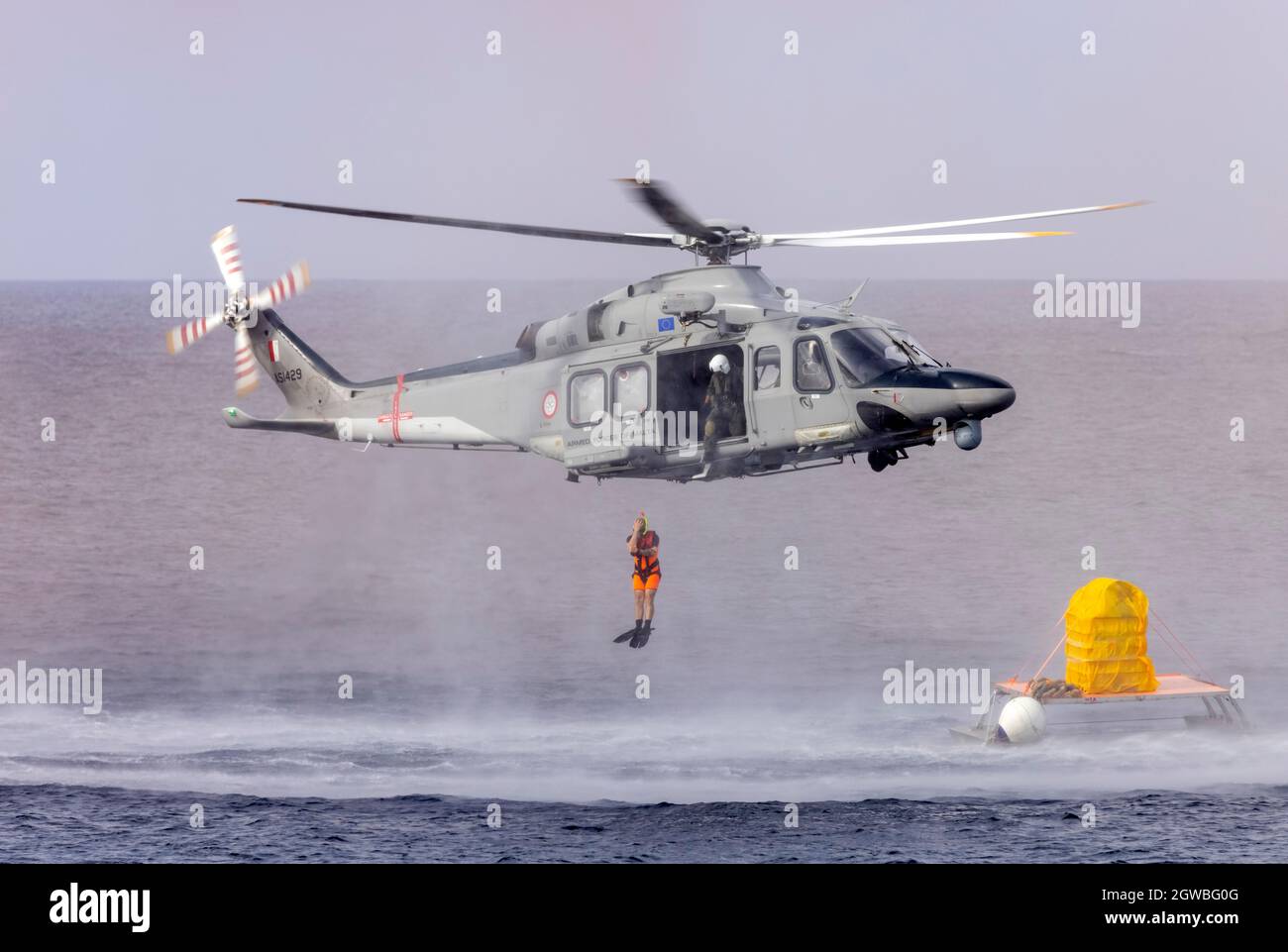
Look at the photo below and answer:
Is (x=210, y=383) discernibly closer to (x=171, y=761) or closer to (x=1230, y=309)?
Answer: (x=171, y=761)

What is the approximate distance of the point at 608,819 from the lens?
3131 centimetres

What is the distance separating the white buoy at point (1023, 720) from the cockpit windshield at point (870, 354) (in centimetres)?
1211

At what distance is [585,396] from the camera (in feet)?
77.3

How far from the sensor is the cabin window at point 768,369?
22250 millimetres

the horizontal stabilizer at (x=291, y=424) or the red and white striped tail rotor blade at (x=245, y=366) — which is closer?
the red and white striped tail rotor blade at (x=245, y=366)

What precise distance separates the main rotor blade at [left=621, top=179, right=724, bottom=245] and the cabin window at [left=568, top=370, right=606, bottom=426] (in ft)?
6.84

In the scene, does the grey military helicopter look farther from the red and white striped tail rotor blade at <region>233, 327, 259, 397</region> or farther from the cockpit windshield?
the red and white striped tail rotor blade at <region>233, 327, 259, 397</region>

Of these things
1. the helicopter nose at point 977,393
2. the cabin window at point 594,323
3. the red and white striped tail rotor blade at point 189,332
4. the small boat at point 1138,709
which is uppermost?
the red and white striped tail rotor blade at point 189,332

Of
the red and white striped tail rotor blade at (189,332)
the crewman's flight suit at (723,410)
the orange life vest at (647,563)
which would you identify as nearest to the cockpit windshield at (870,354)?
the crewman's flight suit at (723,410)

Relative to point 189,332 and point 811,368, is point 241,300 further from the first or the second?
point 811,368

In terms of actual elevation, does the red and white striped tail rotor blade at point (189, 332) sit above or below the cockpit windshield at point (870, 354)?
above

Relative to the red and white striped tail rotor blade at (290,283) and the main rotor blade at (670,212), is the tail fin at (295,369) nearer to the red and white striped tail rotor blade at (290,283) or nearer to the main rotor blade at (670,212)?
the red and white striped tail rotor blade at (290,283)

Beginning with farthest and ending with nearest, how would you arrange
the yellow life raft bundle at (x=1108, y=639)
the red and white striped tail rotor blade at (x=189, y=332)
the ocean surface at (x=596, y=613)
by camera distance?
the yellow life raft bundle at (x=1108, y=639), the ocean surface at (x=596, y=613), the red and white striped tail rotor blade at (x=189, y=332)
